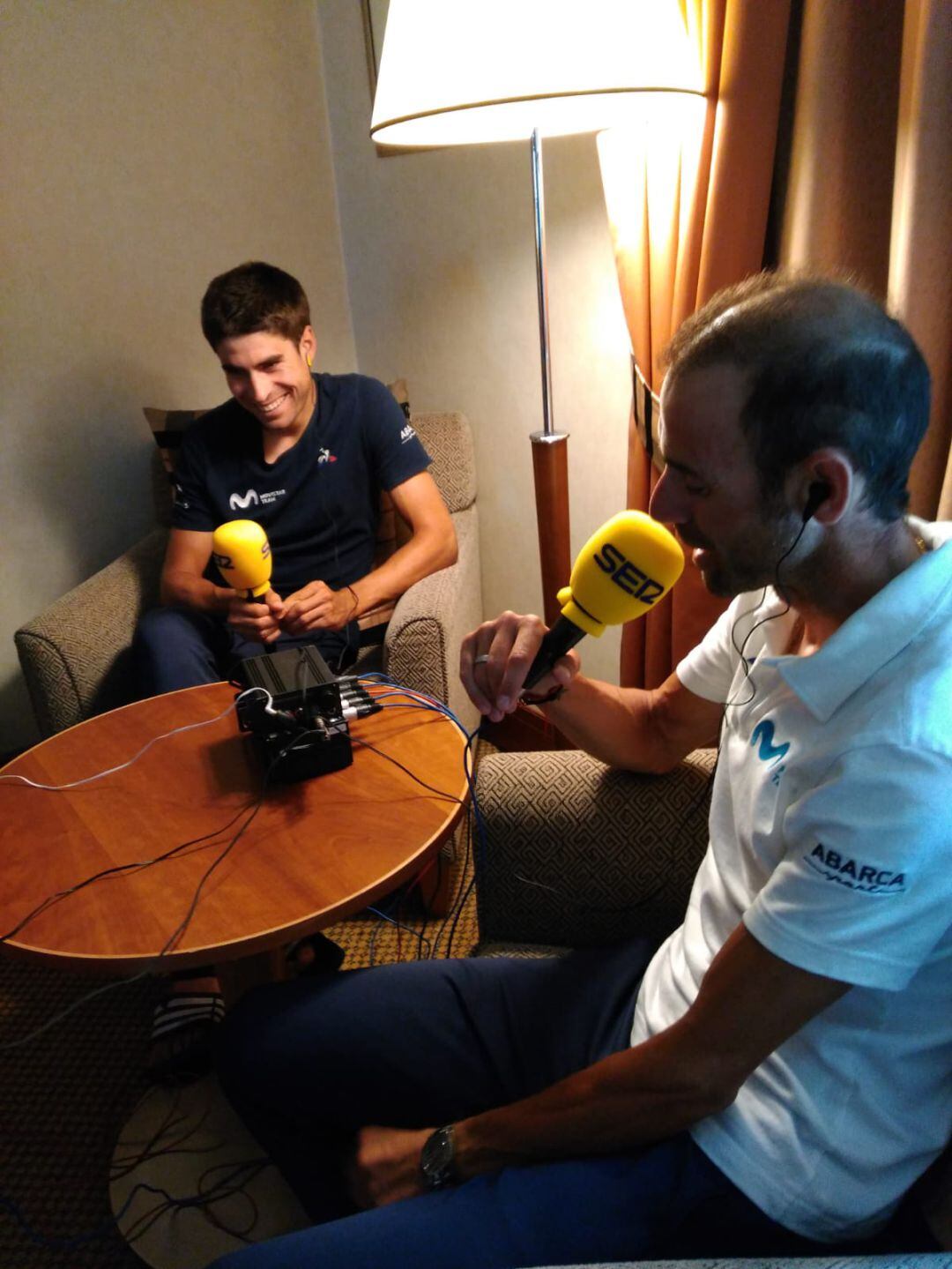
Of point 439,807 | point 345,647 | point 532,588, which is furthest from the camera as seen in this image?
point 532,588

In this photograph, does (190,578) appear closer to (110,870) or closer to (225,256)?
(110,870)

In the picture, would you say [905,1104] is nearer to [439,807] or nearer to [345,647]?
[439,807]

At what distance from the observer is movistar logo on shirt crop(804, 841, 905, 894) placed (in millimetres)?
669

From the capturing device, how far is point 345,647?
1854 mm

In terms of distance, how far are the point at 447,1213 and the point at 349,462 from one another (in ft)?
5.08

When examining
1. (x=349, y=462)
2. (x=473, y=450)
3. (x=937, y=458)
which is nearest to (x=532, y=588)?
(x=473, y=450)

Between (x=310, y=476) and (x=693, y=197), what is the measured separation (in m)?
0.98

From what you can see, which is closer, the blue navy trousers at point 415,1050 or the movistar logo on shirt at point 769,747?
the movistar logo on shirt at point 769,747

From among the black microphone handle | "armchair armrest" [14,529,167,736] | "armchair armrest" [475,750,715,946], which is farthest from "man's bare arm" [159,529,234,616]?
the black microphone handle

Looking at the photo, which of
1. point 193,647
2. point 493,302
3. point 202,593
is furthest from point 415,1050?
point 493,302

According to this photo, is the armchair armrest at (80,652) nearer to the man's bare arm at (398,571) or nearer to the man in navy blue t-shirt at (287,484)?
the man in navy blue t-shirt at (287,484)

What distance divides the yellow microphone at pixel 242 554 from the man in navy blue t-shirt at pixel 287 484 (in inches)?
10.1

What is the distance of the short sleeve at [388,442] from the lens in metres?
1.98

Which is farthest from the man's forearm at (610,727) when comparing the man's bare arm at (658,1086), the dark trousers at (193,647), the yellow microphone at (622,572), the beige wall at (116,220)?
the beige wall at (116,220)
